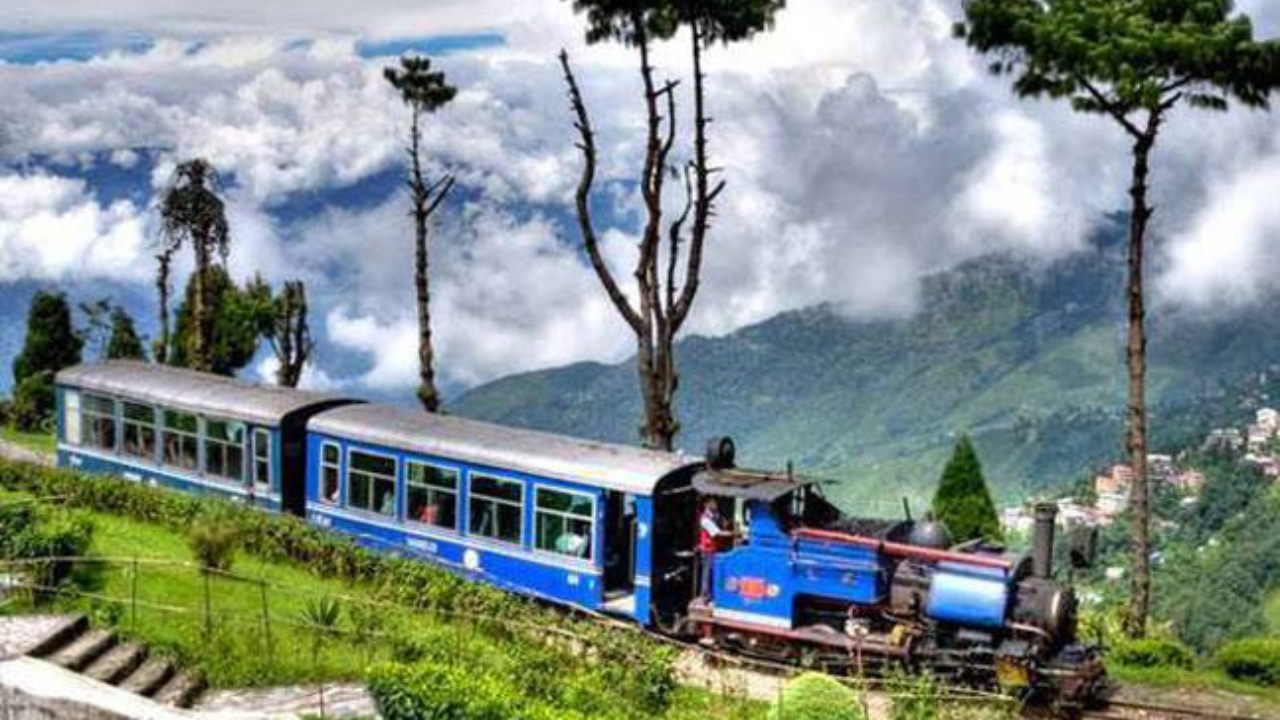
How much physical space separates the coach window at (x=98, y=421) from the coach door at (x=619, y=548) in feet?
42.8

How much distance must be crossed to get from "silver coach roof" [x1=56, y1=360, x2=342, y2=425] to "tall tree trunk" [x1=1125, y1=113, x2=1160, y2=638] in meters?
13.8

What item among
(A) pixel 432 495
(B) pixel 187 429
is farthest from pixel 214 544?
(B) pixel 187 429

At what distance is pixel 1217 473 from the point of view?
383 ft

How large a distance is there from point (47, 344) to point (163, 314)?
3872 millimetres

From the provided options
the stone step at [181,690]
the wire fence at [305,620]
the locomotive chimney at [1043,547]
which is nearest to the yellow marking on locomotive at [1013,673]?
the wire fence at [305,620]

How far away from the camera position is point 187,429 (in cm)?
2778

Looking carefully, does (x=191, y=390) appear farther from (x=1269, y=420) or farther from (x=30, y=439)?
(x=1269, y=420)

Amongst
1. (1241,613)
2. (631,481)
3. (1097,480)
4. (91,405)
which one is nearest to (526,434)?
(631,481)

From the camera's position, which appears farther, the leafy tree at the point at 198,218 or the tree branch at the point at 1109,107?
the leafy tree at the point at 198,218

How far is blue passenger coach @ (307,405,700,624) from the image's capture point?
2120cm

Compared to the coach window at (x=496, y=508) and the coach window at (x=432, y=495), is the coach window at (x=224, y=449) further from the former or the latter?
the coach window at (x=496, y=508)

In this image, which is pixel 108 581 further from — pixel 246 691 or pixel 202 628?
pixel 246 691

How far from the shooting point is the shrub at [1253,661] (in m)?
20.2

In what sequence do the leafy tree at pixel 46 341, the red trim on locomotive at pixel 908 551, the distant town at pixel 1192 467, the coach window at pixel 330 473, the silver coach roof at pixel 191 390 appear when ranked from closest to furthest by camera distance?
the red trim on locomotive at pixel 908 551 < the coach window at pixel 330 473 < the silver coach roof at pixel 191 390 < the leafy tree at pixel 46 341 < the distant town at pixel 1192 467
